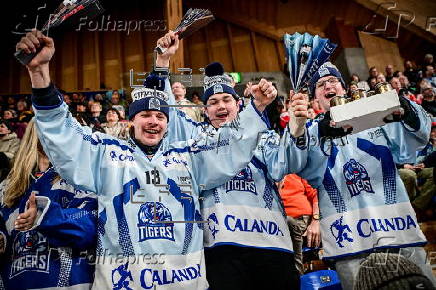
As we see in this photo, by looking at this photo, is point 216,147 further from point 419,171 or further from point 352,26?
point 352,26

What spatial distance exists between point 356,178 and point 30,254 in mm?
1671

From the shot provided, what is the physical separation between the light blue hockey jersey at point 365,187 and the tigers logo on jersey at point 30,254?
135cm

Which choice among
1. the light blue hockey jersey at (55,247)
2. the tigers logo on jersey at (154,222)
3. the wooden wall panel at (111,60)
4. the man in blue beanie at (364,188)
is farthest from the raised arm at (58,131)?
the wooden wall panel at (111,60)

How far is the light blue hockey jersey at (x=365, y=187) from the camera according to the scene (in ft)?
5.66

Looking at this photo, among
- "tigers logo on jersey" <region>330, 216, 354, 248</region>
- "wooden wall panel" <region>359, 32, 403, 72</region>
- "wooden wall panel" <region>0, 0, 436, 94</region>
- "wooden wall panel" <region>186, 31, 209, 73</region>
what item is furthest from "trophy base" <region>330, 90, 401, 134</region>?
"wooden wall panel" <region>186, 31, 209, 73</region>

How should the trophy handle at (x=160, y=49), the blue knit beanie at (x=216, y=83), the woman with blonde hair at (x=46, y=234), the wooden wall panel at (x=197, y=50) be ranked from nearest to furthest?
the woman with blonde hair at (x=46, y=234), the trophy handle at (x=160, y=49), the blue knit beanie at (x=216, y=83), the wooden wall panel at (x=197, y=50)

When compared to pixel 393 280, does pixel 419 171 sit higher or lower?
higher

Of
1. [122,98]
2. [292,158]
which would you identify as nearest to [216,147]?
[292,158]

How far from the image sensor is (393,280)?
3.14ft

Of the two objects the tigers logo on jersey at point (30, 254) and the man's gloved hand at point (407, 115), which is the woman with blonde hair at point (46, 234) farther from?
the man's gloved hand at point (407, 115)

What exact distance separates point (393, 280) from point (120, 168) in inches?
48.4

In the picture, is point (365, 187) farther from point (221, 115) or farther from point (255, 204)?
point (221, 115)

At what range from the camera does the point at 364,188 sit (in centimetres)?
183

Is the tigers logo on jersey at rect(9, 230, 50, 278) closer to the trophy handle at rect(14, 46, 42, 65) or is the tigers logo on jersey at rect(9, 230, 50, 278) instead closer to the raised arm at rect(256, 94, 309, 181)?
the trophy handle at rect(14, 46, 42, 65)
